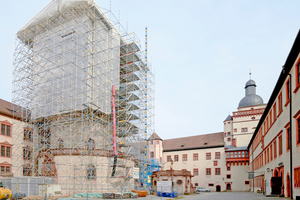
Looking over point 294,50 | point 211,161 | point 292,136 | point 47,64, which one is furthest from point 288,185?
point 211,161

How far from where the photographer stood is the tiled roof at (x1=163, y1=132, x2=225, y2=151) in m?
62.3

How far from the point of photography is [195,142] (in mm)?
65438

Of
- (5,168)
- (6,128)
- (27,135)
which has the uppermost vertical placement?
(6,128)

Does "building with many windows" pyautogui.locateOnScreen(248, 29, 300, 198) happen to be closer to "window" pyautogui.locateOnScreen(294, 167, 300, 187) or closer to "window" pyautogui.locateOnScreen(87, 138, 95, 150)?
"window" pyautogui.locateOnScreen(294, 167, 300, 187)

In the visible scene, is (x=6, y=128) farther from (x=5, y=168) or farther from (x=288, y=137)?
(x=288, y=137)

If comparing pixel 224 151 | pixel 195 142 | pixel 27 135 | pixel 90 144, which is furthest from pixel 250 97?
pixel 27 135

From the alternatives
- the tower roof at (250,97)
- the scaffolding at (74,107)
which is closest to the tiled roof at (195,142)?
the tower roof at (250,97)

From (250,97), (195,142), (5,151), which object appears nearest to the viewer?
(5,151)

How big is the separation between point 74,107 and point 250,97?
44.4 m

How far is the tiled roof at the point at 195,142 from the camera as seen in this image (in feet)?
205

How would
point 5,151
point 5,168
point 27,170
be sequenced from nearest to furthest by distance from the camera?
point 5,168 → point 5,151 → point 27,170

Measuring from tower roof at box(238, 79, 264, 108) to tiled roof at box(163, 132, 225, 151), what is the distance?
9257 mm

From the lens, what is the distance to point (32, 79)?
123 ft

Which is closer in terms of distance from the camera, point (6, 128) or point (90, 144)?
point (90, 144)
